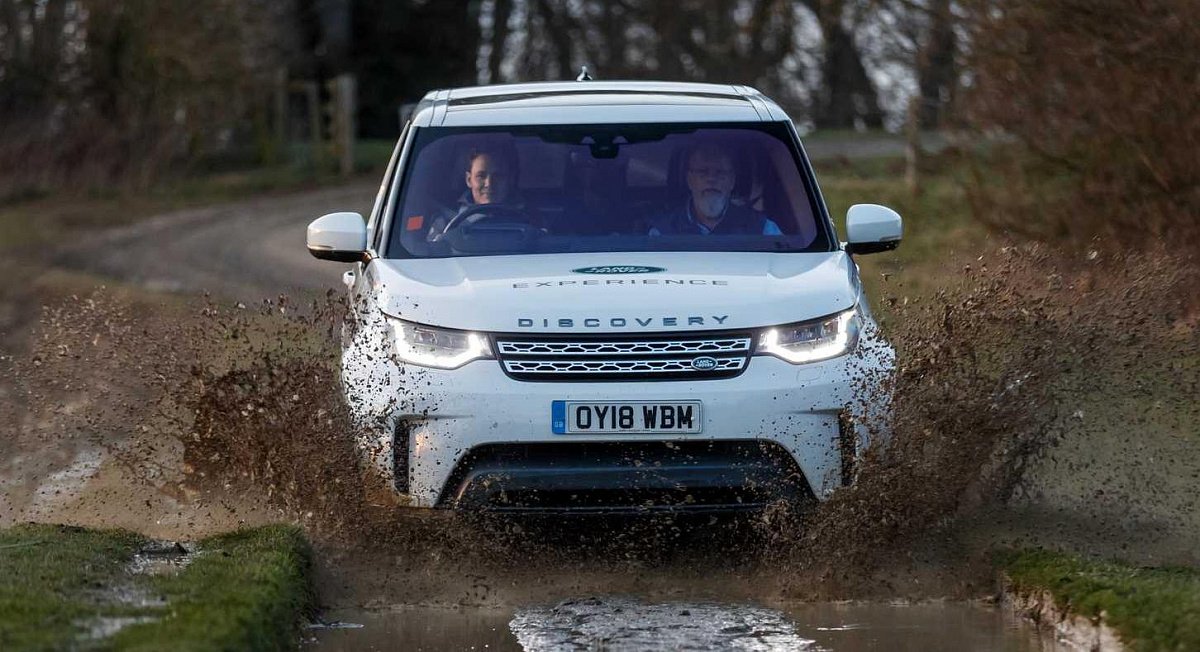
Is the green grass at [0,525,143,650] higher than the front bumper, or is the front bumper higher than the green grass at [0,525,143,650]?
the front bumper

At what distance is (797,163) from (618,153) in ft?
2.43

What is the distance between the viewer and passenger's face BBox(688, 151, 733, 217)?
323 inches

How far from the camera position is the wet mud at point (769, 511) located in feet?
22.6

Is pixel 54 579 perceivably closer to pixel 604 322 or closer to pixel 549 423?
pixel 549 423

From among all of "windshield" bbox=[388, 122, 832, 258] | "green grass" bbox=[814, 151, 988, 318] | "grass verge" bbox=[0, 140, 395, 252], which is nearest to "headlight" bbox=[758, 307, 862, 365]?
"windshield" bbox=[388, 122, 832, 258]

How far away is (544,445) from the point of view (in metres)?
6.81

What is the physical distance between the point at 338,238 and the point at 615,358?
5.16ft

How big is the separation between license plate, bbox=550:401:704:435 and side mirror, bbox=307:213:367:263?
152 cm

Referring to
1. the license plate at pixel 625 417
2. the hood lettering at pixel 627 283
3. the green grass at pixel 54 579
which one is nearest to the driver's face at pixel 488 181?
the hood lettering at pixel 627 283

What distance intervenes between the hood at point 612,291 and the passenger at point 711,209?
367 millimetres

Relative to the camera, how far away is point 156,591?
605 cm

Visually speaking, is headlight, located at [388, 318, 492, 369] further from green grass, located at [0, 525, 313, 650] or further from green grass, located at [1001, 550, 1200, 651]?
green grass, located at [1001, 550, 1200, 651]

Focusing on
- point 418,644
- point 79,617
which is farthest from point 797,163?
point 79,617

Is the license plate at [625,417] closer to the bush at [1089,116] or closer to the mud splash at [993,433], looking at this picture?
the mud splash at [993,433]
